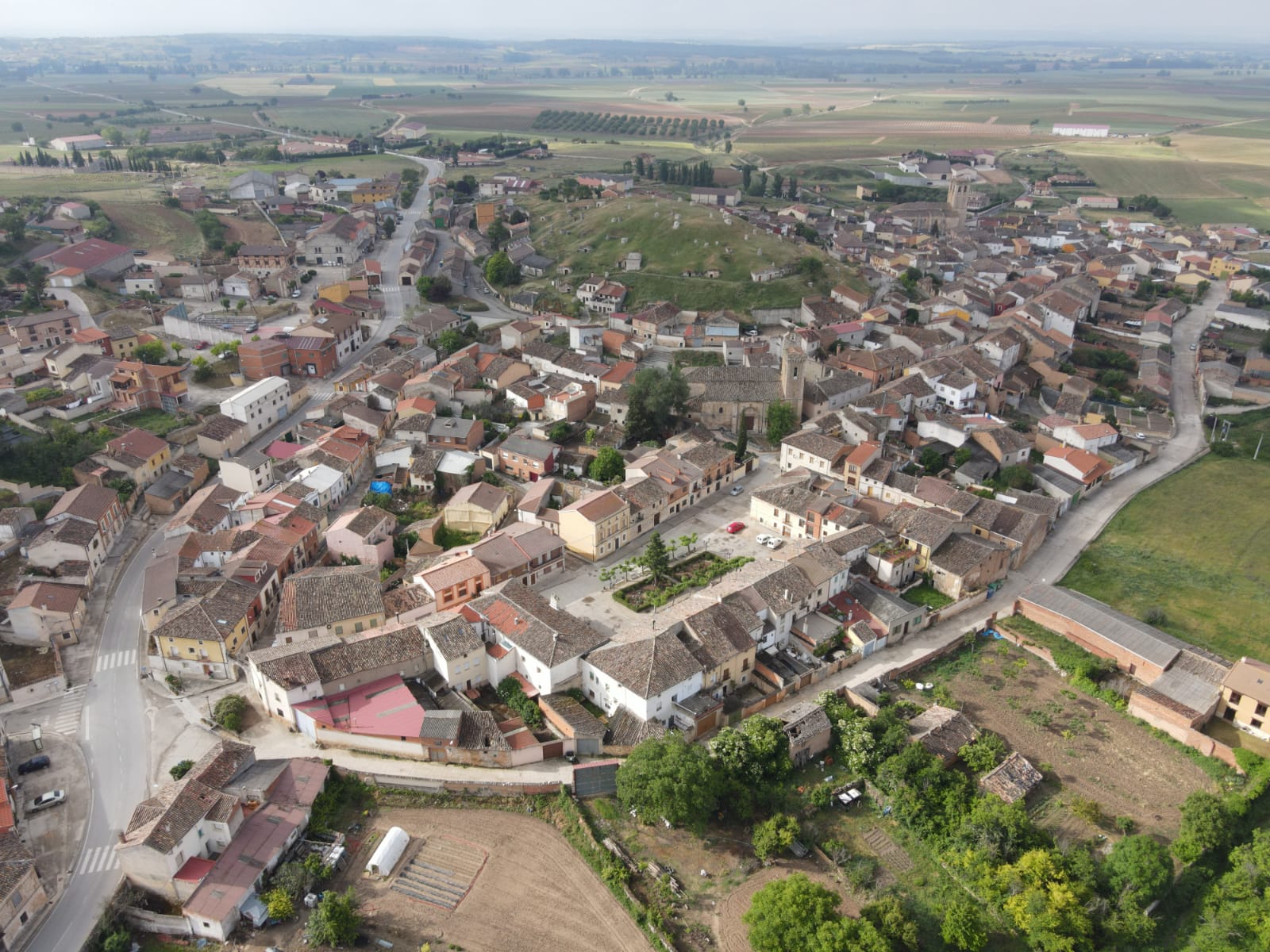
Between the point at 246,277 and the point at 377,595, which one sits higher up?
the point at 246,277

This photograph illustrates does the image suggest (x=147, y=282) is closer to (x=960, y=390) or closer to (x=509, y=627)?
(x=509, y=627)

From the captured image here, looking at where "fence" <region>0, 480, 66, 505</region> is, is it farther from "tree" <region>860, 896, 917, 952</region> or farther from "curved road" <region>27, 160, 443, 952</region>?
"tree" <region>860, 896, 917, 952</region>

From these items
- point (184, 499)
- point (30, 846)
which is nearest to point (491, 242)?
point (184, 499)

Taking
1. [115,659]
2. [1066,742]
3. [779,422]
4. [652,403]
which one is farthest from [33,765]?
[779,422]

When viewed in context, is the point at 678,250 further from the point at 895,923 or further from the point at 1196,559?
the point at 895,923

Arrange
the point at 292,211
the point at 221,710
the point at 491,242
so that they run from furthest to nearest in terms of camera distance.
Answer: the point at 292,211
the point at 491,242
the point at 221,710

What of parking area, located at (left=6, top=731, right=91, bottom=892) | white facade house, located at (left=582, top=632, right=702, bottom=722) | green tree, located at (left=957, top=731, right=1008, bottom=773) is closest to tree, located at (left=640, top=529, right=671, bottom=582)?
white facade house, located at (left=582, top=632, right=702, bottom=722)

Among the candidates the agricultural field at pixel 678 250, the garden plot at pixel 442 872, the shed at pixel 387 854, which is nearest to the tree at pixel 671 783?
the garden plot at pixel 442 872

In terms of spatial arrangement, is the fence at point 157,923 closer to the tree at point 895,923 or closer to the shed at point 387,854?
the shed at point 387,854
